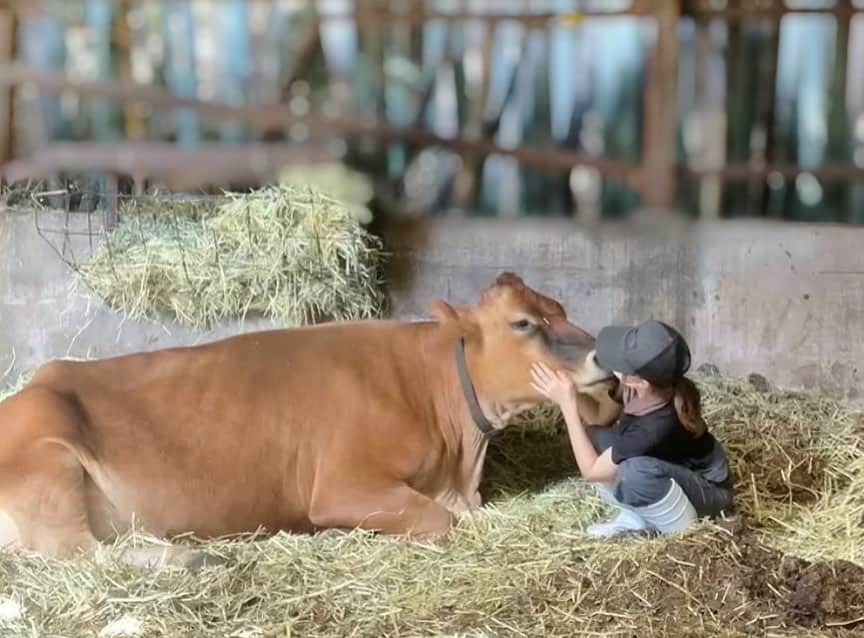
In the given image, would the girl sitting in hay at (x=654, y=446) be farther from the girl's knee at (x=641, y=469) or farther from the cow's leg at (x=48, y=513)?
the cow's leg at (x=48, y=513)

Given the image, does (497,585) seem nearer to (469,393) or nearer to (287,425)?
(469,393)

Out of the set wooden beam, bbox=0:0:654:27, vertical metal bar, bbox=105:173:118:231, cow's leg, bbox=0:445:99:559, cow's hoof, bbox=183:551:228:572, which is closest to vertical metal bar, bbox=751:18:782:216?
wooden beam, bbox=0:0:654:27

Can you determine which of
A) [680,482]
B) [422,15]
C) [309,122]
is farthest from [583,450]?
[422,15]

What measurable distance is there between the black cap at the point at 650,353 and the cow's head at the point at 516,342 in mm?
320

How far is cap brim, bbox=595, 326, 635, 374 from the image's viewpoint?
165 inches

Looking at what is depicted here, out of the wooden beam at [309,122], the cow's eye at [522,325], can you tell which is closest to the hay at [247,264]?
the wooden beam at [309,122]

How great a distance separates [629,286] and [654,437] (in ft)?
7.45

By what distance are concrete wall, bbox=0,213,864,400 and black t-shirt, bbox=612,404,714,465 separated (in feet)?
6.91

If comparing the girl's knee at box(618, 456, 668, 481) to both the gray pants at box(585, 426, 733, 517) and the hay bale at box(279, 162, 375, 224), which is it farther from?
the hay bale at box(279, 162, 375, 224)

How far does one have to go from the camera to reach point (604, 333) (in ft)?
14.3

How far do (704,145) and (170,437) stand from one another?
3650 mm

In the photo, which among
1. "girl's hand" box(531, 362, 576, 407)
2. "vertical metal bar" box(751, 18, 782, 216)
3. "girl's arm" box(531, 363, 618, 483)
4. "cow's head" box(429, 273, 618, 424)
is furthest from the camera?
"vertical metal bar" box(751, 18, 782, 216)

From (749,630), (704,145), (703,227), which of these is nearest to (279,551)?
(749,630)

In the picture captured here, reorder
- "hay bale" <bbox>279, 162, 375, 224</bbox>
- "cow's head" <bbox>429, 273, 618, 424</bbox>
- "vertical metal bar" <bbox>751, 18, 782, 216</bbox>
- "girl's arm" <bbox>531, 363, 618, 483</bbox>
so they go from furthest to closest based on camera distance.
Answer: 1. "vertical metal bar" <bbox>751, 18, 782, 216</bbox>
2. "hay bale" <bbox>279, 162, 375, 224</bbox>
3. "cow's head" <bbox>429, 273, 618, 424</bbox>
4. "girl's arm" <bbox>531, 363, 618, 483</bbox>
